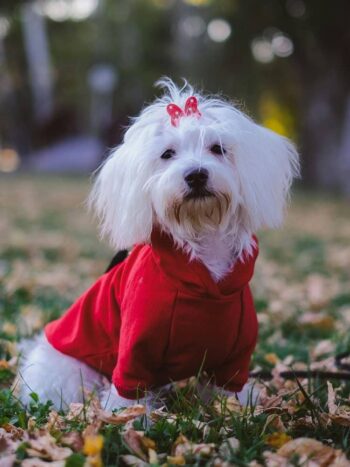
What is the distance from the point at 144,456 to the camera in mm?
2082

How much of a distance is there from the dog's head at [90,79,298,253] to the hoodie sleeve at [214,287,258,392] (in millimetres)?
307

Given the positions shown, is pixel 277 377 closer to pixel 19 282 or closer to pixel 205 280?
pixel 205 280

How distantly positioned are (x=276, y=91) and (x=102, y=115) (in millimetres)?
11367

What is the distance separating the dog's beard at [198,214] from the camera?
2.55m

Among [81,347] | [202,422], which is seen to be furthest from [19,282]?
[202,422]

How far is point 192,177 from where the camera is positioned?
251cm

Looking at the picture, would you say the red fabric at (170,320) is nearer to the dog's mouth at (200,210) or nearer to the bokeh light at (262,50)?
the dog's mouth at (200,210)

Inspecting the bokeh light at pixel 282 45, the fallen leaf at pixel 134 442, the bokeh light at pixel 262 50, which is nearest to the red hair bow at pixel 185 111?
the fallen leaf at pixel 134 442

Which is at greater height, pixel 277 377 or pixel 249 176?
pixel 249 176

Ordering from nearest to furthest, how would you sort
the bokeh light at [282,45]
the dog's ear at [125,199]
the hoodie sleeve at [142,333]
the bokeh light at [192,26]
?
the hoodie sleeve at [142,333], the dog's ear at [125,199], the bokeh light at [282,45], the bokeh light at [192,26]

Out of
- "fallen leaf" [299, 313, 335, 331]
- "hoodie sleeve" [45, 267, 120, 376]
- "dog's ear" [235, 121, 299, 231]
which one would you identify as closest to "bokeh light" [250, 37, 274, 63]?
"fallen leaf" [299, 313, 335, 331]

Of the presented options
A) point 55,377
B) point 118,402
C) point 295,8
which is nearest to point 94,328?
point 55,377

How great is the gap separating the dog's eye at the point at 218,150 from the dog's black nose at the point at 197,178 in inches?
8.2

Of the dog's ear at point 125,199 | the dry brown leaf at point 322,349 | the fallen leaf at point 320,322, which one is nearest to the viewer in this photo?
the dog's ear at point 125,199
